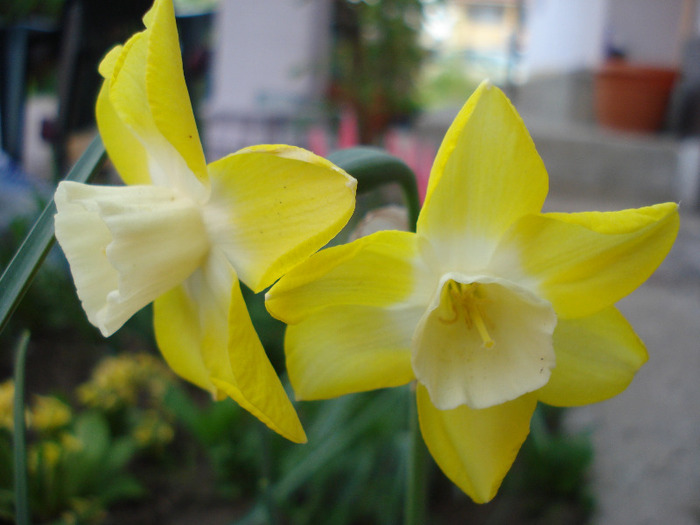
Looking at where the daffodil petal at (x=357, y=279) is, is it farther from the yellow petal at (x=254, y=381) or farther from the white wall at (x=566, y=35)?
the white wall at (x=566, y=35)

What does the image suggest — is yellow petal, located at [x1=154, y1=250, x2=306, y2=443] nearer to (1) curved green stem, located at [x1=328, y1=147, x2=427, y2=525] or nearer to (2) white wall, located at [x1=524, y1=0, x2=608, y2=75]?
→ (1) curved green stem, located at [x1=328, y1=147, x2=427, y2=525]

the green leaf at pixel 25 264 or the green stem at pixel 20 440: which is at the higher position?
the green leaf at pixel 25 264

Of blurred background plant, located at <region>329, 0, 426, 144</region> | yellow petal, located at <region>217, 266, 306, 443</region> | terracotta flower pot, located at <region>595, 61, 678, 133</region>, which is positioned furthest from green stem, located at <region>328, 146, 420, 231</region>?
terracotta flower pot, located at <region>595, 61, 678, 133</region>

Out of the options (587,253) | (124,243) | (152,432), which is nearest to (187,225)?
(124,243)

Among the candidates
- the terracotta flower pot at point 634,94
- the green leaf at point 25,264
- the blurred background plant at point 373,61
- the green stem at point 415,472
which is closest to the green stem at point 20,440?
the green leaf at point 25,264

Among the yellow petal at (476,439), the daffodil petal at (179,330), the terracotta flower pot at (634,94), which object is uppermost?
the daffodil petal at (179,330)

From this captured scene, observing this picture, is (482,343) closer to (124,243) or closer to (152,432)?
(124,243)

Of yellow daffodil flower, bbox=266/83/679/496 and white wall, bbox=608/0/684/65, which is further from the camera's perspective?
white wall, bbox=608/0/684/65
